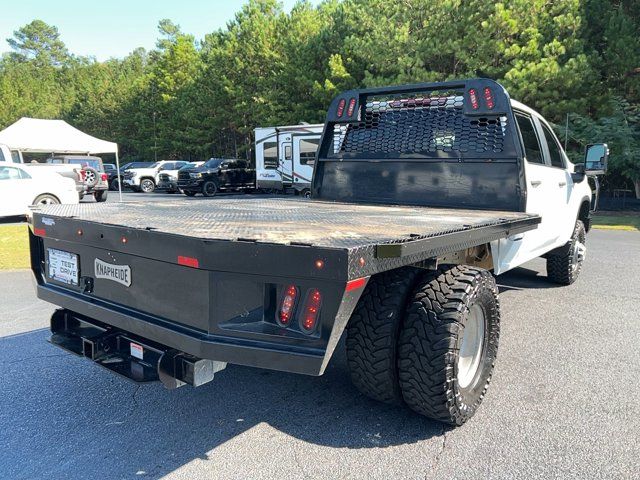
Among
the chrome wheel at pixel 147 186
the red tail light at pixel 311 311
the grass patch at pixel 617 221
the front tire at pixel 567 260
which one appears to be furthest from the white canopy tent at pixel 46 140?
the red tail light at pixel 311 311

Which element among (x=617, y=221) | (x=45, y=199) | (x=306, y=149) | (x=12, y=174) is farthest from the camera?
(x=306, y=149)

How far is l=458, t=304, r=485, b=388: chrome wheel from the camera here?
2.96 meters

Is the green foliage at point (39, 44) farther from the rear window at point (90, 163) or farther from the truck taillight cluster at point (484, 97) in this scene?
the truck taillight cluster at point (484, 97)

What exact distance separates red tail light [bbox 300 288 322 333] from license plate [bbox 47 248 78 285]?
1.60 metres

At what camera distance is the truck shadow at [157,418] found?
2605 millimetres

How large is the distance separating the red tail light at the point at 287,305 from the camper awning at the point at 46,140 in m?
19.0

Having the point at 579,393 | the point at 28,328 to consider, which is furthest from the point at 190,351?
the point at 28,328

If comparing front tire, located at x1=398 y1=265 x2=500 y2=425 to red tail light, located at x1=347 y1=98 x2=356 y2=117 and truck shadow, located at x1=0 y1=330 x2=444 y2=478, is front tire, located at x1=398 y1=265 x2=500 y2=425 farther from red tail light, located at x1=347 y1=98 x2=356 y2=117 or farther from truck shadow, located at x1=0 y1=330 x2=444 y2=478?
red tail light, located at x1=347 y1=98 x2=356 y2=117

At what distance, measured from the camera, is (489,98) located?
4332 millimetres

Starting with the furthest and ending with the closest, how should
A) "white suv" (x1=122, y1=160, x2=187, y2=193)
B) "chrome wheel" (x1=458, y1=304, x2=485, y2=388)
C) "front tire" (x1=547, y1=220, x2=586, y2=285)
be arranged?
"white suv" (x1=122, y1=160, x2=187, y2=193), "front tire" (x1=547, y1=220, x2=586, y2=285), "chrome wheel" (x1=458, y1=304, x2=485, y2=388)

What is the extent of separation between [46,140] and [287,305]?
2094 cm

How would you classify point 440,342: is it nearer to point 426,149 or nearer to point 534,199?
point 534,199

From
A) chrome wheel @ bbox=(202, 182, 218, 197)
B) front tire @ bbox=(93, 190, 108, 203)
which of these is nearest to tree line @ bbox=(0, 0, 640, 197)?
chrome wheel @ bbox=(202, 182, 218, 197)

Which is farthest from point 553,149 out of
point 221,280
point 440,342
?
point 221,280
